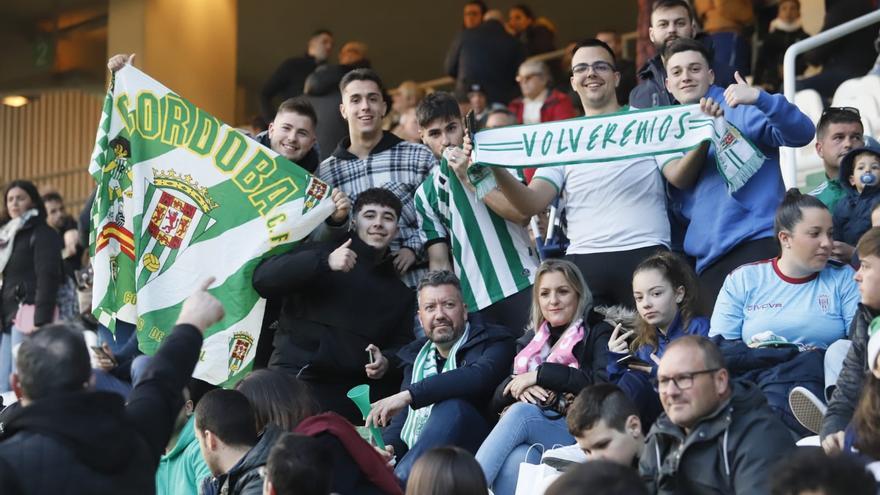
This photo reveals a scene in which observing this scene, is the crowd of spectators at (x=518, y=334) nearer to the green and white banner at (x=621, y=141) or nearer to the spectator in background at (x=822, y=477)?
the green and white banner at (x=621, y=141)

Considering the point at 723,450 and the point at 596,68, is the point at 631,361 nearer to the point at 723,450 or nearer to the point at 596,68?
the point at 723,450

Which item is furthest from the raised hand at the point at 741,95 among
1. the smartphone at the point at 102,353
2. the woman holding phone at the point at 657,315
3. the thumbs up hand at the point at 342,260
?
the smartphone at the point at 102,353

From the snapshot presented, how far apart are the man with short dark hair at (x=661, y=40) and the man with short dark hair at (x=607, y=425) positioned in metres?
2.32

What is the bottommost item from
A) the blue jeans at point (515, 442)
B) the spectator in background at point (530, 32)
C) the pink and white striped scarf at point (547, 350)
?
the blue jeans at point (515, 442)

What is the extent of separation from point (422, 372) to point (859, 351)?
7.50ft

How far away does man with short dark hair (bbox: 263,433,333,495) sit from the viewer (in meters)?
4.71

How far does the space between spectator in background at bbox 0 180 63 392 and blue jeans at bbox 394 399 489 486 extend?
522 centimetres

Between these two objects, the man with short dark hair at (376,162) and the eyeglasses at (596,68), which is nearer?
the eyeglasses at (596,68)

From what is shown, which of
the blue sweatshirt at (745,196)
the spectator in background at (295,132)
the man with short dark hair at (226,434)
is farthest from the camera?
the spectator in background at (295,132)

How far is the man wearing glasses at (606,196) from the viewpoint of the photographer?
695 centimetres

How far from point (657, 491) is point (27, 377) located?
214 centimetres

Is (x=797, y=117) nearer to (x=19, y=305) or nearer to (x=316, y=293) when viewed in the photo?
(x=316, y=293)

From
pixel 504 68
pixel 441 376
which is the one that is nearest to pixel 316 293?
pixel 441 376

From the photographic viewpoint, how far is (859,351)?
17.5ft
